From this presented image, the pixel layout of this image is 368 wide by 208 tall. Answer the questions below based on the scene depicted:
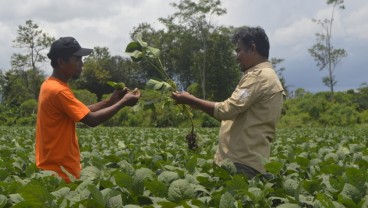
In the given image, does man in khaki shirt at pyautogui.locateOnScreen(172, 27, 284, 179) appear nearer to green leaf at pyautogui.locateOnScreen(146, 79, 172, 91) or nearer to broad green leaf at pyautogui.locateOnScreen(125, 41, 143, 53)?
green leaf at pyautogui.locateOnScreen(146, 79, 172, 91)

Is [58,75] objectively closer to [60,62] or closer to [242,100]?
[60,62]

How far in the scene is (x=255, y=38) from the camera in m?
3.73

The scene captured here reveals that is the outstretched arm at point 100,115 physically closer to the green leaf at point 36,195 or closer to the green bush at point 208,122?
the green leaf at point 36,195

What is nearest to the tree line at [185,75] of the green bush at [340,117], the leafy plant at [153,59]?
the green bush at [340,117]

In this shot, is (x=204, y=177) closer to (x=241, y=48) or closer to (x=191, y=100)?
(x=191, y=100)

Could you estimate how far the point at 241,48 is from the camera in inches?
149

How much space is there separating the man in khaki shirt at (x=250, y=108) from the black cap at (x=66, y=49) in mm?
928

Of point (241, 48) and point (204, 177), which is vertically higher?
point (241, 48)

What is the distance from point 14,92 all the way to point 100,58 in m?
12.6

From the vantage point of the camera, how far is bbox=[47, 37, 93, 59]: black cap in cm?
388

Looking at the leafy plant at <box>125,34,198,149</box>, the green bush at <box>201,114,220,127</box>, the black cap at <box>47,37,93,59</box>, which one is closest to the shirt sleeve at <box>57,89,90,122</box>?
the black cap at <box>47,37,93,59</box>

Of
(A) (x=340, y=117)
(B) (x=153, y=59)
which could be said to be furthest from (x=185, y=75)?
(B) (x=153, y=59)

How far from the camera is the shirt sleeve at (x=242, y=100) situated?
3.56m

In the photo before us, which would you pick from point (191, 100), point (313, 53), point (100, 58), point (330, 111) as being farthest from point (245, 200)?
point (100, 58)
